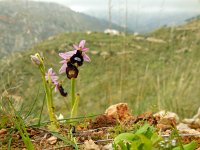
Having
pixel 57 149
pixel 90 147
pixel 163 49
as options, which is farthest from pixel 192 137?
pixel 163 49

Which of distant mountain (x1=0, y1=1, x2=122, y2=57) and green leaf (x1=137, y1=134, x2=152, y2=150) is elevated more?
distant mountain (x1=0, y1=1, x2=122, y2=57)

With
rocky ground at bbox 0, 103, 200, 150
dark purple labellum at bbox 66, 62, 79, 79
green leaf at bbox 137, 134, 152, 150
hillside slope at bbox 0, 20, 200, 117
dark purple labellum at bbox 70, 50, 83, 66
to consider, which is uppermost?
dark purple labellum at bbox 70, 50, 83, 66

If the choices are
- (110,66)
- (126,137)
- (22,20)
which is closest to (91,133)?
(126,137)

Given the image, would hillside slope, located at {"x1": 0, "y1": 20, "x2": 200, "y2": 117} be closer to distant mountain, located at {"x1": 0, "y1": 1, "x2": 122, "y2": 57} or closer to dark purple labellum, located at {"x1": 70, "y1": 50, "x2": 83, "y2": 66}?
dark purple labellum, located at {"x1": 70, "y1": 50, "x2": 83, "y2": 66}

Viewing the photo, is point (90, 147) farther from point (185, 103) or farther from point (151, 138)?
point (185, 103)

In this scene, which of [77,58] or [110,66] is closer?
[77,58]

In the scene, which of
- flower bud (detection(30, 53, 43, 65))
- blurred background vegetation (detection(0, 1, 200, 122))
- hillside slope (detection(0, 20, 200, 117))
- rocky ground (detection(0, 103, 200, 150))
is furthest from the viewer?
hillside slope (detection(0, 20, 200, 117))

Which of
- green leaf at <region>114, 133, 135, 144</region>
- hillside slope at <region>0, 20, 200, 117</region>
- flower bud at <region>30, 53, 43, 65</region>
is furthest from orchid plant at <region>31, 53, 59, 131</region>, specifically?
green leaf at <region>114, 133, 135, 144</region>

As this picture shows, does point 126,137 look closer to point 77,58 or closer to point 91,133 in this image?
point 91,133
